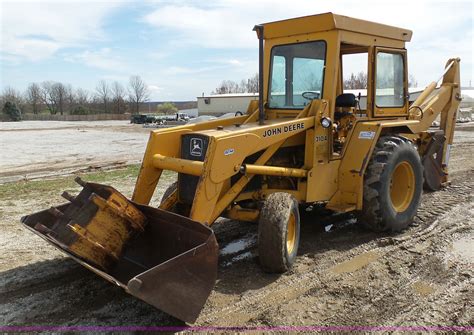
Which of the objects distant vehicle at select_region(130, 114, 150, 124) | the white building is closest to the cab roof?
the white building

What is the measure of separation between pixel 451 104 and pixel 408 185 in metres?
2.85

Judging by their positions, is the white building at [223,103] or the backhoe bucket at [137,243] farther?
the white building at [223,103]

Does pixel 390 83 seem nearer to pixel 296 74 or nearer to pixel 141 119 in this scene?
pixel 296 74

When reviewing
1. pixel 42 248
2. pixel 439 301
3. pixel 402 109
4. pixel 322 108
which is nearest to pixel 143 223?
pixel 42 248

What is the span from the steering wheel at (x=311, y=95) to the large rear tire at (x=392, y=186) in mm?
1033

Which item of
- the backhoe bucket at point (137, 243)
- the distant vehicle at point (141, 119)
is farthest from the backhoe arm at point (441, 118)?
the distant vehicle at point (141, 119)

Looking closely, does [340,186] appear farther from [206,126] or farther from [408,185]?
[206,126]

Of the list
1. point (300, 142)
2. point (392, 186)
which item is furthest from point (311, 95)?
point (392, 186)

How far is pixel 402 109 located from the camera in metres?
6.46

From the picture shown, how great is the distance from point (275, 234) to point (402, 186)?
9.03 ft

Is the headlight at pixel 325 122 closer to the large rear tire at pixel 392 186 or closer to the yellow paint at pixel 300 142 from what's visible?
the yellow paint at pixel 300 142

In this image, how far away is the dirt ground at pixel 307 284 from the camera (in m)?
3.70

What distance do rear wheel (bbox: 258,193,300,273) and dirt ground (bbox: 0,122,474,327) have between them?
151 mm

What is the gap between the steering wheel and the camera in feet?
18.1
